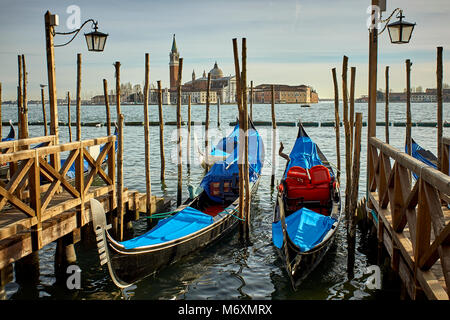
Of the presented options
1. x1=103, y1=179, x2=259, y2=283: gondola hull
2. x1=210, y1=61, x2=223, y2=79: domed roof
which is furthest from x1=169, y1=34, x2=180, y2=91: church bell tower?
x1=103, y1=179, x2=259, y2=283: gondola hull

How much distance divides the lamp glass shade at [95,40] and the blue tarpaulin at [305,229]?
2.61m

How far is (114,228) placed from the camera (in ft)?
16.5

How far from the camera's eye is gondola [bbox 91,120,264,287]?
12.4ft

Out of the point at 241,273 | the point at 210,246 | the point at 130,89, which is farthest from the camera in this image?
the point at 130,89

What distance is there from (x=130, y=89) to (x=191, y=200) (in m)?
97.1

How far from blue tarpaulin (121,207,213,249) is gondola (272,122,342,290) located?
833 millimetres

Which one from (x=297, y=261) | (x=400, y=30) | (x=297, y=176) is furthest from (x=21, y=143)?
(x=400, y=30)

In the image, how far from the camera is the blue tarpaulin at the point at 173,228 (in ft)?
14.1

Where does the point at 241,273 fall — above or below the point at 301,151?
below

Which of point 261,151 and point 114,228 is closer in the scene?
point 114,228

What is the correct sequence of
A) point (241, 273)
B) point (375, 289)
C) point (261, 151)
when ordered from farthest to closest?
point (261, 151) → point (241, 273) → point (375, 289)
